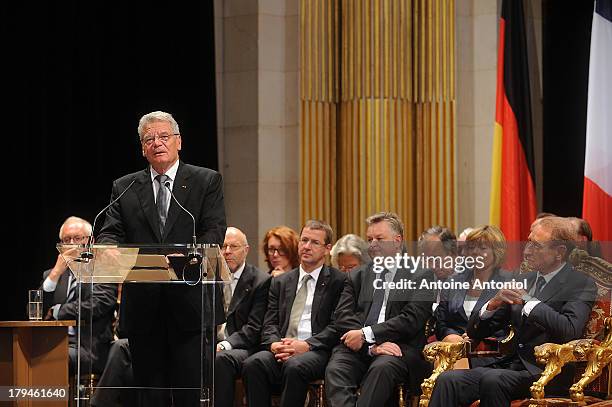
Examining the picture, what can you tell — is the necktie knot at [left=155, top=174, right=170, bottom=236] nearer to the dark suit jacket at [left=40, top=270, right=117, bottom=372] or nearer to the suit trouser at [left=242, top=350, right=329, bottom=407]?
the dark suit jacket at [left=40, top=270, right=117, bottom=372]

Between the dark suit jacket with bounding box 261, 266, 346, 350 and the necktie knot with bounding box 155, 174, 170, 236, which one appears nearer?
the necktie knot with bounding box 155, 174, 170, 236

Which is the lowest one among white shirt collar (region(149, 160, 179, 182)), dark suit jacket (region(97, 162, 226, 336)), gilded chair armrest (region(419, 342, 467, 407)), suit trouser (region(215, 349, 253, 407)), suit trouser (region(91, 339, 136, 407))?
suit trouser (region(215, 349, 253, 407))

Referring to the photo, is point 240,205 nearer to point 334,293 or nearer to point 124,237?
point 334,293

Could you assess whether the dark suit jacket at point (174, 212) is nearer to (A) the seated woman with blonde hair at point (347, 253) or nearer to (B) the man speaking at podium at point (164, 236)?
(B) the man speaking at podium at point (164, 236)

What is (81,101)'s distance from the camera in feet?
29.1

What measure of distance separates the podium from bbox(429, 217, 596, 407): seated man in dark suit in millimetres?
1475

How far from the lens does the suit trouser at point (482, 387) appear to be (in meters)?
5.46

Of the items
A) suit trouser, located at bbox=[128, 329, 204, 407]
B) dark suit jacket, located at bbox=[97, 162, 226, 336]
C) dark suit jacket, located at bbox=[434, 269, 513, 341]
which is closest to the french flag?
dark suit jacket, located at bbox=[434, 269, 513, 341]

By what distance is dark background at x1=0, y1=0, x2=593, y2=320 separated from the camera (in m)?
8.56

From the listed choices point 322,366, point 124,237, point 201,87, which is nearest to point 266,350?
point 322,366

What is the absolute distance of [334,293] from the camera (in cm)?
649

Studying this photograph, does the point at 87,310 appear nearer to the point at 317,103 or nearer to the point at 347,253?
the point at 347,253

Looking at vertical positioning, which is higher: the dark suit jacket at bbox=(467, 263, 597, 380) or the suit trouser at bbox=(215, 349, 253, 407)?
the dark suit jacket at bbox=(467, 263, 597, 380)

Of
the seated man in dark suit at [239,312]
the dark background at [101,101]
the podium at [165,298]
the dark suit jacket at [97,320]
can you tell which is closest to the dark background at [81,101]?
the dark background at [101,101]
